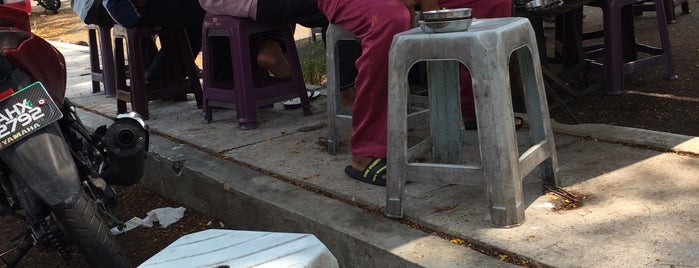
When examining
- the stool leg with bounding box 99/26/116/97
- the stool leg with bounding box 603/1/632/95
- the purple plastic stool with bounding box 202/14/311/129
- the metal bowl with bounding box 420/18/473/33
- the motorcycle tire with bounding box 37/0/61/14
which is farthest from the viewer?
the motorcycle tire with bounding box 37/0/61/14

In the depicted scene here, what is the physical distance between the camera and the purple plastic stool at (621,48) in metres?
4.61

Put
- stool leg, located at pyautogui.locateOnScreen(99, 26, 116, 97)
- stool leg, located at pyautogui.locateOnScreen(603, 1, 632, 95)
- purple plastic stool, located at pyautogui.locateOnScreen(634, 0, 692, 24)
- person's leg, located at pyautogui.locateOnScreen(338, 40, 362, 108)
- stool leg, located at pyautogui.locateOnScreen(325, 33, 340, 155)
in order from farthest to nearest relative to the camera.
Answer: purple plastic stool, located at pyautogui.locateOnScreen(634, 0, 692, 24), stool leg, located at pyautogui.locateOnScreen(99, 26, 116, 97), stool leg, located at pyautogui.locateOnScreen(603, 1, 632, 95), person's leg, located at pyautogui.locateOnScreen(338, 40, 362, 108), stool leg, located at pyautogui.locateOnScreen(325, 33, 340, 155)

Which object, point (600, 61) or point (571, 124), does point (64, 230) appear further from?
point (600, 61)

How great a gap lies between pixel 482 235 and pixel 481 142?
12.0 inches

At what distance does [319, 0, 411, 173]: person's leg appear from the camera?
3146mm

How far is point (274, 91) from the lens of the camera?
15.2 ft

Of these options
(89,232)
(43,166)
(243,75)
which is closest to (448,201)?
(89,232)

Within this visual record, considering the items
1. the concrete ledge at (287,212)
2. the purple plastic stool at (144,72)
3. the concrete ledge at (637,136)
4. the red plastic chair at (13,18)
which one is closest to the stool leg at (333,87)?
the concrete ledge at (287,212)

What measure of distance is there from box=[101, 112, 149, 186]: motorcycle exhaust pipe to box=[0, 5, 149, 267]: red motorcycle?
104 millimetres

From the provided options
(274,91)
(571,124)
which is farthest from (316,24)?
(571,124)

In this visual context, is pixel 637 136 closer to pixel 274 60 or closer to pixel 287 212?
pixel 287 212

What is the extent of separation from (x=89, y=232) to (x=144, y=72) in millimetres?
2744

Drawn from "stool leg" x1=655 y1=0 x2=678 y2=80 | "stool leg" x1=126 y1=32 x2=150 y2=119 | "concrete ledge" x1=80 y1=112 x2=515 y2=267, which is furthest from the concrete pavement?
"stool leg" x1=655 y1=0 x2=678 y2=80

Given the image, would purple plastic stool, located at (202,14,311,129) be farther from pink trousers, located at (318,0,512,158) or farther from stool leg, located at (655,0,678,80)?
stool leg, located at (655,0,678,80)
